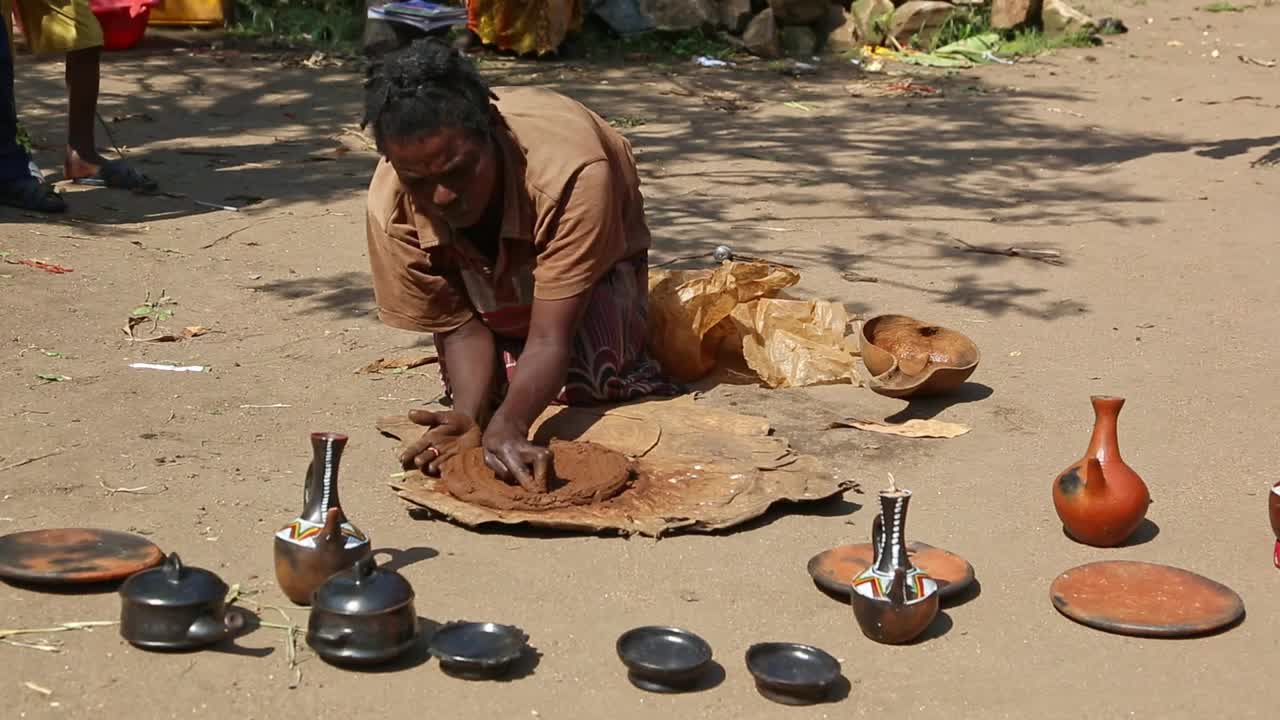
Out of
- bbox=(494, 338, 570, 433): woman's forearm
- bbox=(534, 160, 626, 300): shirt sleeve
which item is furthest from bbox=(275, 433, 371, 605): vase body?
bbox=(534, 160, 626, 300): shirt sleeve

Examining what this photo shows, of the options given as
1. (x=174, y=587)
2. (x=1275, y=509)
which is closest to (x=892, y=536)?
(x=1275, y=509)

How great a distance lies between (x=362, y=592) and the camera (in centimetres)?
288

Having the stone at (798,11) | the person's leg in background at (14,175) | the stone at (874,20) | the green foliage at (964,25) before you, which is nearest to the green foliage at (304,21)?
the stone at (798,11)

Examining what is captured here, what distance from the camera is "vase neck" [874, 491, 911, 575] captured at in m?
2.98

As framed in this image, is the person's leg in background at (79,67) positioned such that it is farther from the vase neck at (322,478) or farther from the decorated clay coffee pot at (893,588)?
the decorated clay coffee pot at (893,588)

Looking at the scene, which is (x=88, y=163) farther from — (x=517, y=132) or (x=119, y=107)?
(x=517, y=132)

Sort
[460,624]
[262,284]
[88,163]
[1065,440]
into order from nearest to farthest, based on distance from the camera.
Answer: [460,624], [1065,440], [262,284], [88,163]

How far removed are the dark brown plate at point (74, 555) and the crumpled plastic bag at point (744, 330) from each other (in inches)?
77.0

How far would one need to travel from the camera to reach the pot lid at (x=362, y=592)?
9.39 feet

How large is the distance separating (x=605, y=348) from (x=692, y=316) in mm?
442

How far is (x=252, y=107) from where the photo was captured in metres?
9.20

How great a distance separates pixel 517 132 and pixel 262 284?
224 cm

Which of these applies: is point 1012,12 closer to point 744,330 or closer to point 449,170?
point 744,330

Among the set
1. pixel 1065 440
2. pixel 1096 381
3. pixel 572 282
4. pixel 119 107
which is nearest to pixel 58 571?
pixel 572 282
